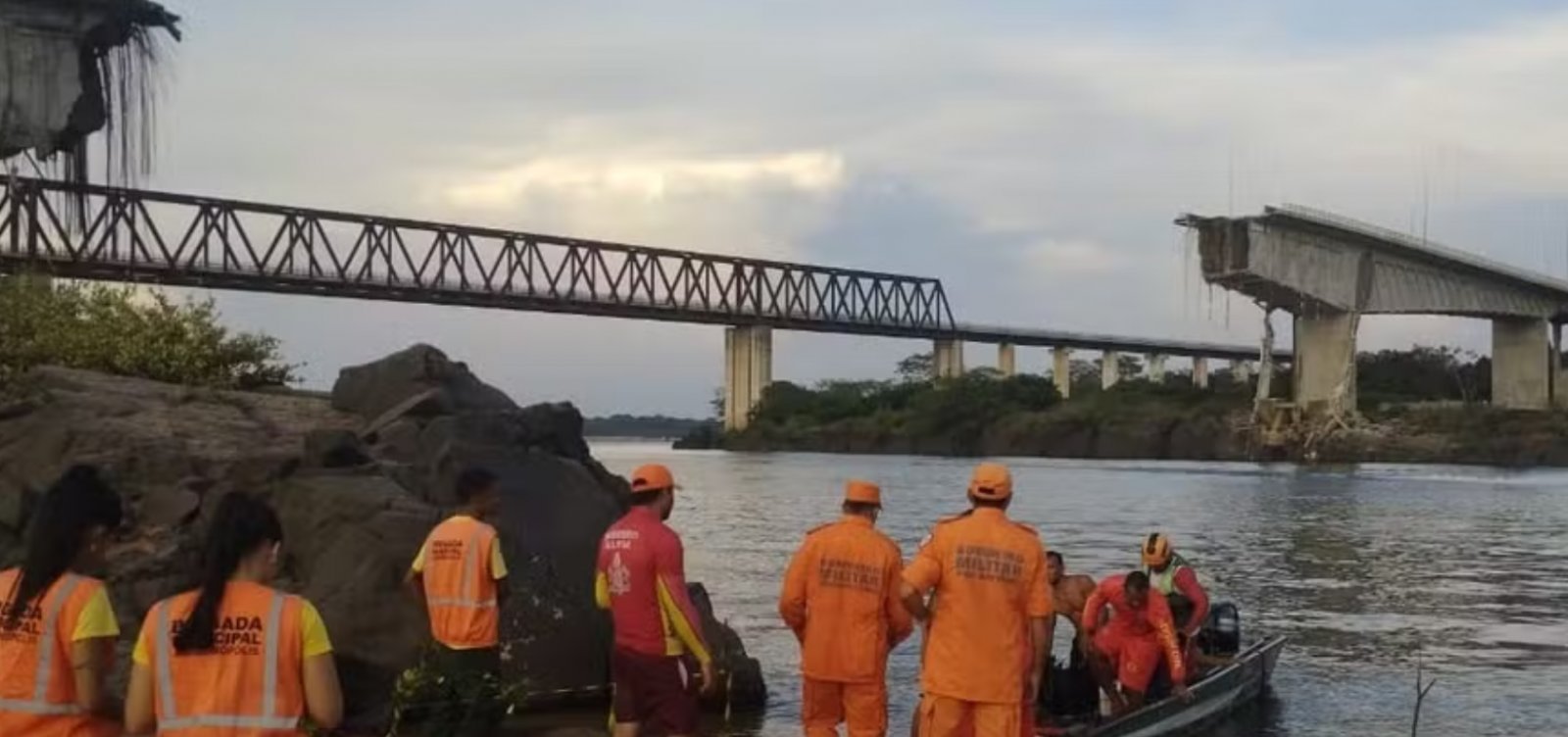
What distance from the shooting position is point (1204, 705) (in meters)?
15.9

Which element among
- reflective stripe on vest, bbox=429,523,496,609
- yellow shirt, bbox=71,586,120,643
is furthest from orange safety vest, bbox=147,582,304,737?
reflective stripe on vest, bbox=429,523,496,609

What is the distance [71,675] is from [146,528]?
10.5 metres

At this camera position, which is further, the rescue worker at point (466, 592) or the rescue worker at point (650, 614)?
the rescue worker at point (466, 592)

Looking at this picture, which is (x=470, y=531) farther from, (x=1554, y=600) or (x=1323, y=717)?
(x=1554, y=600)

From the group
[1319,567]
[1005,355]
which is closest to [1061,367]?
[1005,355]

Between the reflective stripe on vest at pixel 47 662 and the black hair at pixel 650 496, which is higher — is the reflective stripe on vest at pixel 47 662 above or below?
below

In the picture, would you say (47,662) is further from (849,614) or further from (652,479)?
(849,614)

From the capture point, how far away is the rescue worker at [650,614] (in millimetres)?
9688

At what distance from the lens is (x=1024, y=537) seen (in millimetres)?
9000

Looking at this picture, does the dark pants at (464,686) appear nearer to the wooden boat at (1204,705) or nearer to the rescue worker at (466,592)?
the rescue worker at (466,592)

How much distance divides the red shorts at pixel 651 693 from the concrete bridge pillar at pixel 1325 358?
319 ft

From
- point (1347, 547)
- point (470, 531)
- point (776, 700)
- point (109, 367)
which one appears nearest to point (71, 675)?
point (470, 531)

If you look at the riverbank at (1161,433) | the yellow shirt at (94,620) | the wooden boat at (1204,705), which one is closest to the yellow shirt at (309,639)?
the yellow shirt at (94,620)

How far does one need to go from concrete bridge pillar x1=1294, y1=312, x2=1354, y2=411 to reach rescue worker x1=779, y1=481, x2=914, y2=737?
97055 millimetres
